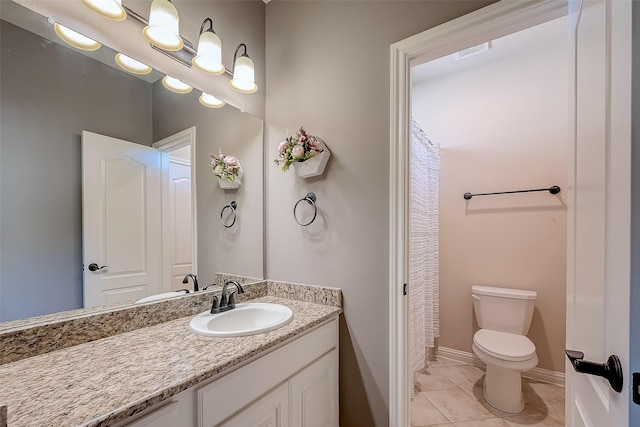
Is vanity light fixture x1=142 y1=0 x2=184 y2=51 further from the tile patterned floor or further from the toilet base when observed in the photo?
the toilet base

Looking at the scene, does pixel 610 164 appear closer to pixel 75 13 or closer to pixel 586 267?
pixel 586 267

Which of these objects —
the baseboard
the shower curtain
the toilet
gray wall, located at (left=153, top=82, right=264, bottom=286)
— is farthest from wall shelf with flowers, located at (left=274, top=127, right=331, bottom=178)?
the baseboard

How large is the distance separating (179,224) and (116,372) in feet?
2.51

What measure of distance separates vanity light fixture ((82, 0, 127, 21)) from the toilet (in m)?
2.64

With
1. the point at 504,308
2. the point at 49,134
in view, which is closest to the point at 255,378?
the point at 49,134

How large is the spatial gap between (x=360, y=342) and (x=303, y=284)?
446mm

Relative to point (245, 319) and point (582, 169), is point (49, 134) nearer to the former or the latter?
point (245, 319)

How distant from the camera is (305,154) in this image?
1.50 m

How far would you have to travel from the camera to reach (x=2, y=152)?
891 millimetres

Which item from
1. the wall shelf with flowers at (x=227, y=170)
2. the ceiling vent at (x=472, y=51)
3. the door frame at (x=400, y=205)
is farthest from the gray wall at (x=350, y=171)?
the ceiling vent at (x=472, y=51)

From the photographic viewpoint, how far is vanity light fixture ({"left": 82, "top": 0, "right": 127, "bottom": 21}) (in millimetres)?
1001

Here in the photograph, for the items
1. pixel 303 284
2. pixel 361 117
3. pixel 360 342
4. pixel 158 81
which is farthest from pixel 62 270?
pixel 361 117

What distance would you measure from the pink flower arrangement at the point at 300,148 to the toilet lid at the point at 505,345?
5.65 feet

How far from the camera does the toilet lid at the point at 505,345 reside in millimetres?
1725
